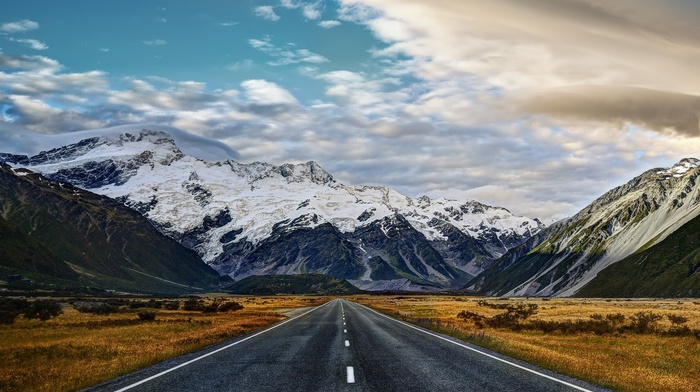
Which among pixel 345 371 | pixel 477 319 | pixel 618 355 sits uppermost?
pixel 345 371

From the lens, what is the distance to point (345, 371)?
18.7 m

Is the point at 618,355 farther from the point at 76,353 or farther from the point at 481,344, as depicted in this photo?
the point at 76,353

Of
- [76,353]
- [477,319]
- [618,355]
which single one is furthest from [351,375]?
[477,319]

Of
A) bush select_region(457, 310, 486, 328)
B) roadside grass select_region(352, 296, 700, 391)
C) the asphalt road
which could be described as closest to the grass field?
roadside grass select_region(352, 296, 700, 391)

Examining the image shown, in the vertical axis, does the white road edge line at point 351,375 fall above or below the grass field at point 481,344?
above

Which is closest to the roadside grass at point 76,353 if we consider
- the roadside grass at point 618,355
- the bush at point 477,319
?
the roadside grass at point 618,355

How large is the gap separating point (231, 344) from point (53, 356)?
27.7ft

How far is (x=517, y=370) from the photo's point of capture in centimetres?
1936

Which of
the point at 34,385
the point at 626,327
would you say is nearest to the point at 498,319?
the point at 626,327

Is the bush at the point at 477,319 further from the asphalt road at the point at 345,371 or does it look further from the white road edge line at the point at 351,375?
the white road edge line at the point at 351,375

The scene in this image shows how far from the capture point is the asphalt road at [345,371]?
16.0 metres

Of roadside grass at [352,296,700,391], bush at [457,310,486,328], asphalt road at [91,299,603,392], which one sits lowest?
bush at [457,310,486,328]

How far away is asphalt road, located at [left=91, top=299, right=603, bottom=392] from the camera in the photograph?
16047 mm

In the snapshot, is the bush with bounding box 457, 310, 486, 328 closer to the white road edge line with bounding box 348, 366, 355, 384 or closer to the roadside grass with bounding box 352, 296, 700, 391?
the roadside grass with bounding box 352, 296, 700, 391
